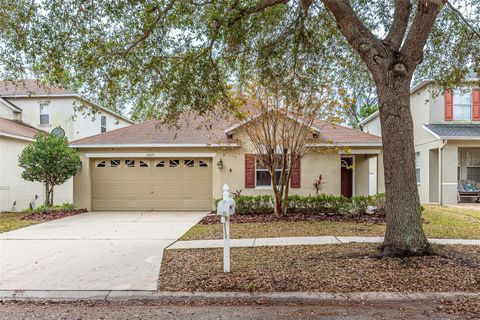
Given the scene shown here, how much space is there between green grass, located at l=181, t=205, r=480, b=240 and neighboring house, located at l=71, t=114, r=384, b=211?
3.95 meters

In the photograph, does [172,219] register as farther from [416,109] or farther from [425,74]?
[416,109]

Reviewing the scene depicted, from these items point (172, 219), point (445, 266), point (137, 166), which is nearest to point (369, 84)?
point (445, 266)

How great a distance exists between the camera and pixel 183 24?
7.98m

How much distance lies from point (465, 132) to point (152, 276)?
15.3 meters

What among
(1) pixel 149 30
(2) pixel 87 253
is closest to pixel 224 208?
(2) pixel 87 253

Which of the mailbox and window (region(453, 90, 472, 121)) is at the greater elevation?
window (region(453, 90, 472, 121))

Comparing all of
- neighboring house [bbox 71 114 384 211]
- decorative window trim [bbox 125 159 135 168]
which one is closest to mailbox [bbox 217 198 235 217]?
neighboring house [bbox 71 114 384 211]

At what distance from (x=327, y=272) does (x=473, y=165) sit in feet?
51.2

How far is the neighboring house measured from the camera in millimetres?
14227

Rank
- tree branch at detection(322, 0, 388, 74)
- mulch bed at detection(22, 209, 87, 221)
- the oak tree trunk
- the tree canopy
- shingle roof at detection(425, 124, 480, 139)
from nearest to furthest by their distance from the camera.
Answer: the oak tree trunk, tree branch at detection(322, 0, 388, 74), the tree canopy, mulch bed at detection(22, 209, 87, 221), shingle roof at detection(425, 124, 480, 139)

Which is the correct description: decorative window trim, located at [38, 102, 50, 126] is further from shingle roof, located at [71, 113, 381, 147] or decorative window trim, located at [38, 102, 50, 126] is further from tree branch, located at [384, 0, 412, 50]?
tree branch, located at [384, 0, 412, 50]

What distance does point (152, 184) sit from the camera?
14969 millimetres

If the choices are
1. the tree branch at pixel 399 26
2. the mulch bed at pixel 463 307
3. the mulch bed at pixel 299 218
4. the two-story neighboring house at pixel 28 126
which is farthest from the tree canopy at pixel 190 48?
the two-story neighboring house at pixel 28 126

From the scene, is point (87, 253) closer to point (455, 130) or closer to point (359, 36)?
point (359, 36)
